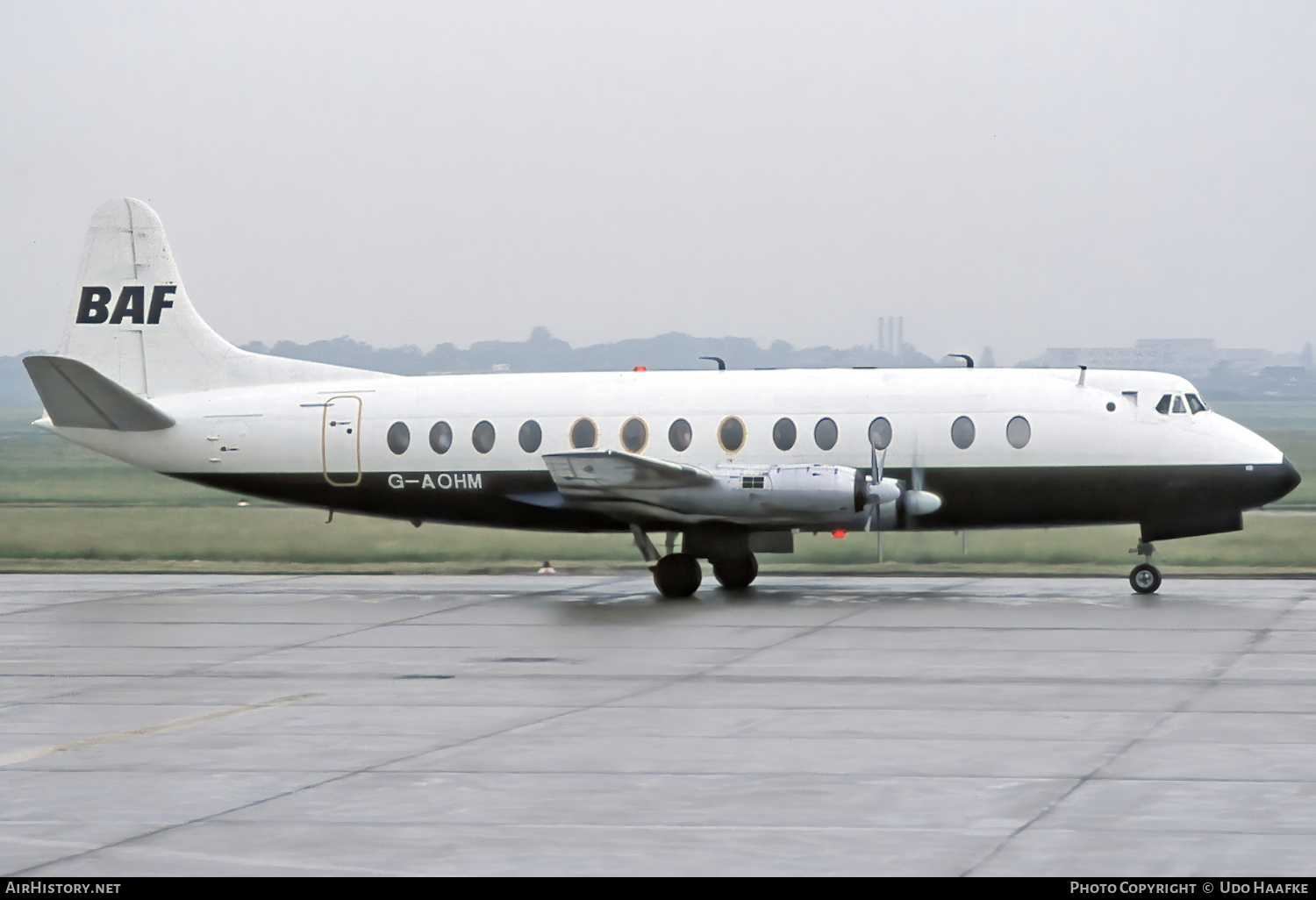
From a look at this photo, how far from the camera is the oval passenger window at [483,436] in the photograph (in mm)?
27000

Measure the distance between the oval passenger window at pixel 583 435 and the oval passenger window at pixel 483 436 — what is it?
1.47 metres

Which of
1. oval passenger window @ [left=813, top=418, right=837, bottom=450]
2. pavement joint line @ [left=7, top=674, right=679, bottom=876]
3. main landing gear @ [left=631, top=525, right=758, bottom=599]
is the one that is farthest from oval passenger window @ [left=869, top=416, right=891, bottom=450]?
pavement joint line @ [left=7, top=674, right=679, bottom=876]

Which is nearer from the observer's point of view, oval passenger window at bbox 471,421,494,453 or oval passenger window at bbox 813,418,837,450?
oval passenger window at bbox 813,418,837,450

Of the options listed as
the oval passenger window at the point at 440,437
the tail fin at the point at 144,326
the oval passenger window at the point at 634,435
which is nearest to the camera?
the oval passenger window at the point at 634,435

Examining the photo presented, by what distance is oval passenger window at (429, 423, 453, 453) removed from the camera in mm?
27172

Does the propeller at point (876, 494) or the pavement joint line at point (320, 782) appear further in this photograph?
the propeller at point (876, 494)

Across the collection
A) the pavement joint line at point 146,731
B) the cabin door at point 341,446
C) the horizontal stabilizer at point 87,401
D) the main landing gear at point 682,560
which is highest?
the horizontal stabilizer at point 87,401

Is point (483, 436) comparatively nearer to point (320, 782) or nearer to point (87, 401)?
point (87, 401)

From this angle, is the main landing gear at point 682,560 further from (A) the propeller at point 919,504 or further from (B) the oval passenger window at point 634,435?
(A) the propeller at point 919,504

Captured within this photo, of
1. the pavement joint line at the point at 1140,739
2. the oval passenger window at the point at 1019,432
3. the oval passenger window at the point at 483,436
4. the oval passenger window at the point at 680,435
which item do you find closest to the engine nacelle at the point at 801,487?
the oval passenger window at the point at 680,435

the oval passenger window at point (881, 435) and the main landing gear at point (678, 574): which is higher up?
the oval passenger window at point (881, 435)

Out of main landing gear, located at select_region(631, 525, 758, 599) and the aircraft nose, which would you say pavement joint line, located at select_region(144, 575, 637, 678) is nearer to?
main landing gear, located at select_region(631, 525, 758, 599)

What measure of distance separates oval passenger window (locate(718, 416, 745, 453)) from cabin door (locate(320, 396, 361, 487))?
255 inches
